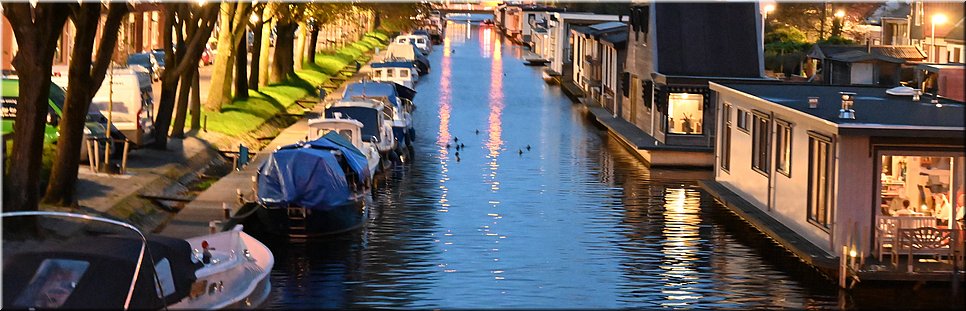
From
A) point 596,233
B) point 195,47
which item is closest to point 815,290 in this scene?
point 596,233

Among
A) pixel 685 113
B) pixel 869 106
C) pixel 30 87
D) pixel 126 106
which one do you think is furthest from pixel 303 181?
pixel 685 113

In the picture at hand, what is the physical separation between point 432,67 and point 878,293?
8234 centimetres

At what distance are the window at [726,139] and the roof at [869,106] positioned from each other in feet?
2.21

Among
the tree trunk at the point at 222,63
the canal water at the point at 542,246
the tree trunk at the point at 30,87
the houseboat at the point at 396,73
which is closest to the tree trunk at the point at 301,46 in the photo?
the houseboat at the point at 396,73

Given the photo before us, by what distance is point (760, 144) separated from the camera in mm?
33031

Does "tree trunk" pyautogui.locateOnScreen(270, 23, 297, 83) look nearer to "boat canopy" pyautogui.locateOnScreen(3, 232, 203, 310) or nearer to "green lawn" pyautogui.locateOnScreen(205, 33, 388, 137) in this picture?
"green lawn" pyautogui.locateOnScreen(205, 33, 388, 137)

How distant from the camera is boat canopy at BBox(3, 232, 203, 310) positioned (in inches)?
639

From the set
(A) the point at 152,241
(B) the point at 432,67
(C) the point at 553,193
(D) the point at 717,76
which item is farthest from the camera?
(B) the point at 432,67

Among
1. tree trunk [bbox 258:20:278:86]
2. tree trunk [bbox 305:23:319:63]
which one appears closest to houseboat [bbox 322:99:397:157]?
tree trunk [bbox 258:20:278:86]

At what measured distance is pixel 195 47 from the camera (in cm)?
4172

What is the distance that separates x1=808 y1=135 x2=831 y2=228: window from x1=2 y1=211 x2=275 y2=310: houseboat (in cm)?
1034

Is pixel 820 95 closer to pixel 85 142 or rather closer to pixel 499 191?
pixel 499 191

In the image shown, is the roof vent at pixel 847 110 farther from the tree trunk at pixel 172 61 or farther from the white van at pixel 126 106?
the tree trunk at pixel 172 61

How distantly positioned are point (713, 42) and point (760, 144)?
55.7 feet
